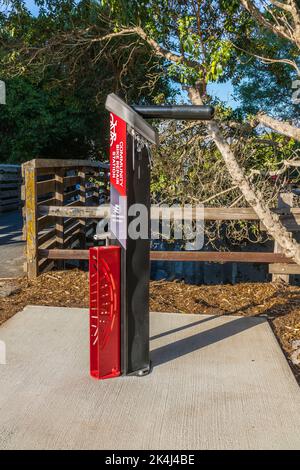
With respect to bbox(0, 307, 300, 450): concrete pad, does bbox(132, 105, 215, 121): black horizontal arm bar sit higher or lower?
higher

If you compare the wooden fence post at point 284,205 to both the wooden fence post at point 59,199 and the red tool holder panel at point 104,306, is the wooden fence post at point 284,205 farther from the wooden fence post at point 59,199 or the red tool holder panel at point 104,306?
the red tool holder panel at point 104,306

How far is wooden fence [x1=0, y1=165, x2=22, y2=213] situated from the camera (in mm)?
15797

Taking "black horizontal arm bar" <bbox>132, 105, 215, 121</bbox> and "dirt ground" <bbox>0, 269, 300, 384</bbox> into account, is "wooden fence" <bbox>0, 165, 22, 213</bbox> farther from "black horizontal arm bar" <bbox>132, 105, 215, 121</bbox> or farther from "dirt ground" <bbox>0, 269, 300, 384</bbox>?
"black horizontal arm bar" <bbox>132, 105, 215, 121</bbox>

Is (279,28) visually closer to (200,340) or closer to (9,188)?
(200,340)

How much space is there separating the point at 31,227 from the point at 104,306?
342 cm

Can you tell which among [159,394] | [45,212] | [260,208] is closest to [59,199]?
[45,212]

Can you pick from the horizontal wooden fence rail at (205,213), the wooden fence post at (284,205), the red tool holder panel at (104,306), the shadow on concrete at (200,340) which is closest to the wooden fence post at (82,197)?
the horizontal wooden fence rail at (205,213)

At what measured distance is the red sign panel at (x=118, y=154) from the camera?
3.67m

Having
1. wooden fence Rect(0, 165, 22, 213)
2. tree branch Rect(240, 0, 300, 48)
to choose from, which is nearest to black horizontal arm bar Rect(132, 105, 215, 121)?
tree branch Rect(240, 0, 300, 48)

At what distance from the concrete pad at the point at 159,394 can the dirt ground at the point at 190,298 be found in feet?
1.65

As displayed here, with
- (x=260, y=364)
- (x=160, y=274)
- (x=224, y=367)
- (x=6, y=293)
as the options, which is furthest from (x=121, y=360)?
(x=160, y=274)

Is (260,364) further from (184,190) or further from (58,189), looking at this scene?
(58,189)

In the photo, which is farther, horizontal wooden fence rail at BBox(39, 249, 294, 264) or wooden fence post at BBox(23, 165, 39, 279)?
wooden fence post at BBox(23, 165, 39, 279)

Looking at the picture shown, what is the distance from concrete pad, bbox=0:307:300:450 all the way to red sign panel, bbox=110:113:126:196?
1.46 metres
